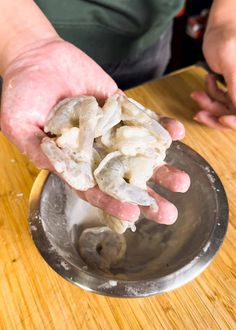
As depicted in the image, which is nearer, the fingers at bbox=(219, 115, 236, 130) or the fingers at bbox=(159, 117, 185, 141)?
the fingers at bbox=(159, 117, 185, 141)

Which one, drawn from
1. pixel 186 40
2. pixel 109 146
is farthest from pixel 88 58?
pixel 186 40

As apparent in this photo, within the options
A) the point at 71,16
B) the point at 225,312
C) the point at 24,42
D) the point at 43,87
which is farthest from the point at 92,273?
the point at 71,16

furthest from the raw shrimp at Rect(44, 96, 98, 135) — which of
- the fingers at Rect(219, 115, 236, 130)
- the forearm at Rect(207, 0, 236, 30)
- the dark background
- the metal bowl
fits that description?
the dark background

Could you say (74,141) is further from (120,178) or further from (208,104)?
(208,104)

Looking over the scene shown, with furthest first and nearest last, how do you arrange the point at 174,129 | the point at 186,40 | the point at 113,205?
the point at 186,40
the point at 174,129
the point at 113,205

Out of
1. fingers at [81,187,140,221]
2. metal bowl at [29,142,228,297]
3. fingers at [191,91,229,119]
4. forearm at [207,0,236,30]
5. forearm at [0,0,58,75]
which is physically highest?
forearm at [207,0,236,30]

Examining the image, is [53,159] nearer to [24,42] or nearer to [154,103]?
[24,42]

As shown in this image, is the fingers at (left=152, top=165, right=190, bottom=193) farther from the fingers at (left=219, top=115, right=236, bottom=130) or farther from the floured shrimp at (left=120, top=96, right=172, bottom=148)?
the fingers at (left=219, top=115, right=236, bottom=130)
